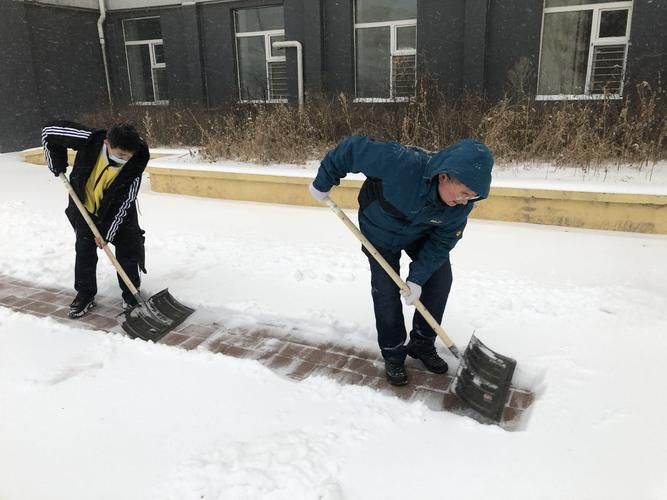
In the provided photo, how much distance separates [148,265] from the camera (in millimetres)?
4766

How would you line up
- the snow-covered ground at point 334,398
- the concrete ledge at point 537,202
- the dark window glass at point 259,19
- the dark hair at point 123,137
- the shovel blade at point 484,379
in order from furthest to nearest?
the dark window glass at point 259,19
the concrete ledge at point 537,202
the dark hair at point 123,137
the shovel blade at point 484,379
the snow-covered ground at point 334,398

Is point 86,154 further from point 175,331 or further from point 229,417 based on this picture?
point 229,417

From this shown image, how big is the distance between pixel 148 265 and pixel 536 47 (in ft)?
24.0

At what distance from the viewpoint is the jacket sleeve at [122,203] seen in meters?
3.64

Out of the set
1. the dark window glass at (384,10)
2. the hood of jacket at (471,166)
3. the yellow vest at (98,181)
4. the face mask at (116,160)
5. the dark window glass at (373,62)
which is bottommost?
the yellow vest at (98,181)

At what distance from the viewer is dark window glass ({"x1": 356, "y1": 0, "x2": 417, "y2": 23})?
9.96 m

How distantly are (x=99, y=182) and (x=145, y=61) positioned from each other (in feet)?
36.4

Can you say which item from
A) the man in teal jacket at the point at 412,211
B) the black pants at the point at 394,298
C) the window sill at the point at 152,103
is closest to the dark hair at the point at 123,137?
the man in teal jacket at the point at 412,211

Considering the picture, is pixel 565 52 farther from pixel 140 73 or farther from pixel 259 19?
pixel 140 73

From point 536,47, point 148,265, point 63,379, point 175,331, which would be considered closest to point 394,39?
point 536,47

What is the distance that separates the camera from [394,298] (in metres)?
2.93

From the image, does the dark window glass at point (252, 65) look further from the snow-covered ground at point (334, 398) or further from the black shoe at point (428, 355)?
the black shoe at point (428, 355)

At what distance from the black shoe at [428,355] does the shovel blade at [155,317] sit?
5.32 feet

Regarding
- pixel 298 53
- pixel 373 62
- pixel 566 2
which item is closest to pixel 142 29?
pixel 298 53
